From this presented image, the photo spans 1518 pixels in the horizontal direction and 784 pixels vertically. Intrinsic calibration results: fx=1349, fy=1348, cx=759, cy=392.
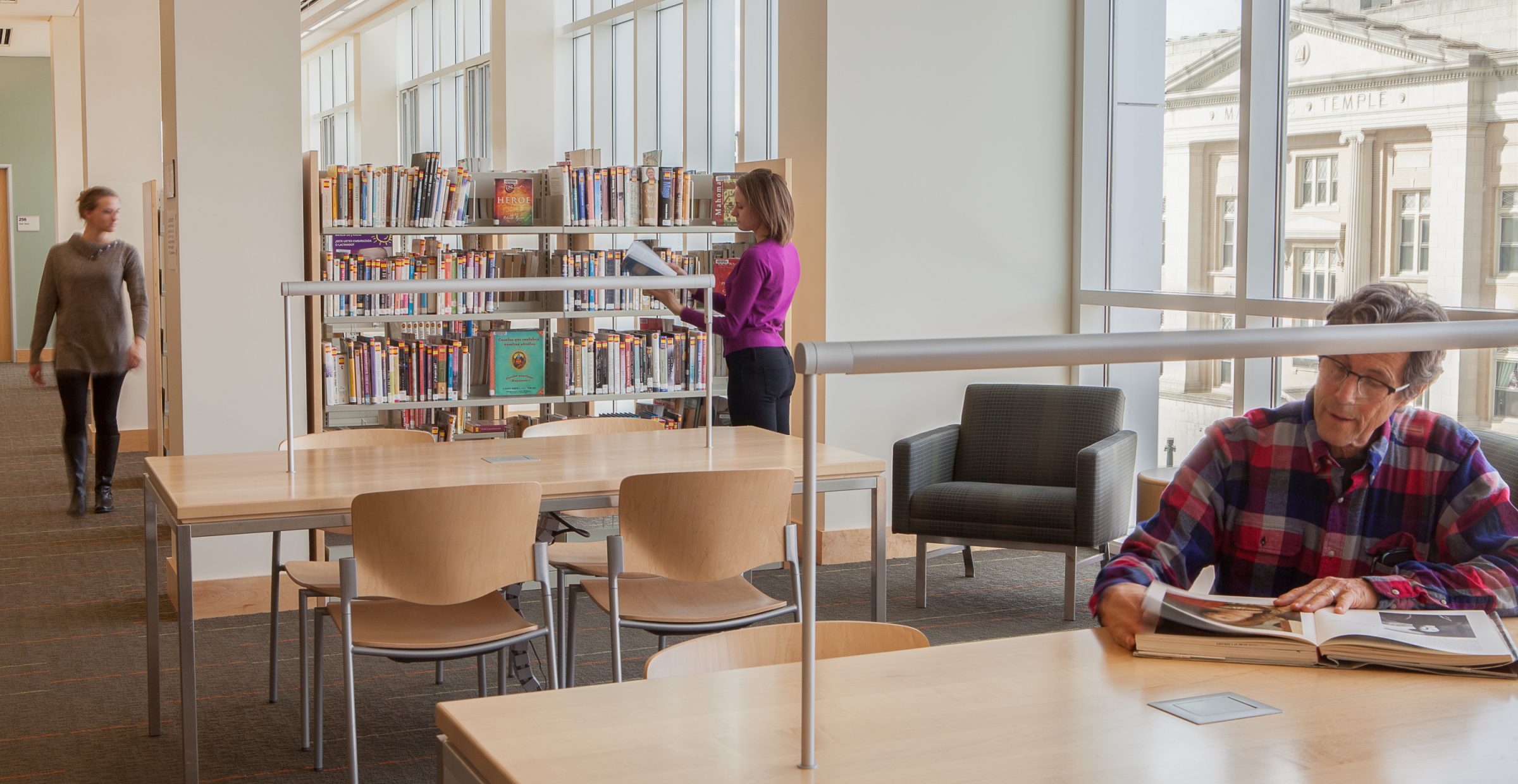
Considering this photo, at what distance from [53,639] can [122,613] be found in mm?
362

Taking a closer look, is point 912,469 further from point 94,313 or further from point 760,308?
point 94,313

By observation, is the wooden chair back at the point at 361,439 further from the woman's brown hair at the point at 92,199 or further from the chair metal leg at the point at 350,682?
the woman's brown hair at the point at 92,199

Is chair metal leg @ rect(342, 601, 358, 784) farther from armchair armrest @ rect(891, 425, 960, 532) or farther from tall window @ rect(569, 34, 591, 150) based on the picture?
tall window @ rect(569, 34, 591, 150)

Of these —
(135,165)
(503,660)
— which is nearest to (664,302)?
(503,660)

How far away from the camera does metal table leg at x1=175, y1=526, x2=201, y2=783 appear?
3.21 m

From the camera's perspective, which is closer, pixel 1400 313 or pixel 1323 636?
pixel 1323 636

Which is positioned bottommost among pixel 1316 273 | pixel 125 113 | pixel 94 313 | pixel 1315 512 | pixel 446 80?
pixel 1315 512

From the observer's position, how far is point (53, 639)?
4.78 meters

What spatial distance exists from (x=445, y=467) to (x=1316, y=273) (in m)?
3.44

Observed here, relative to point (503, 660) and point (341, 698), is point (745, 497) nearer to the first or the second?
point (503, 660)

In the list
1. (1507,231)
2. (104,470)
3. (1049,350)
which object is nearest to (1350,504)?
(1049,350)

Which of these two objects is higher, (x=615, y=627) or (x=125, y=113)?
(x=125, y=113)

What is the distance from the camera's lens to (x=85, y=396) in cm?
689

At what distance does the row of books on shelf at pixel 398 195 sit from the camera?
5.45 metres
